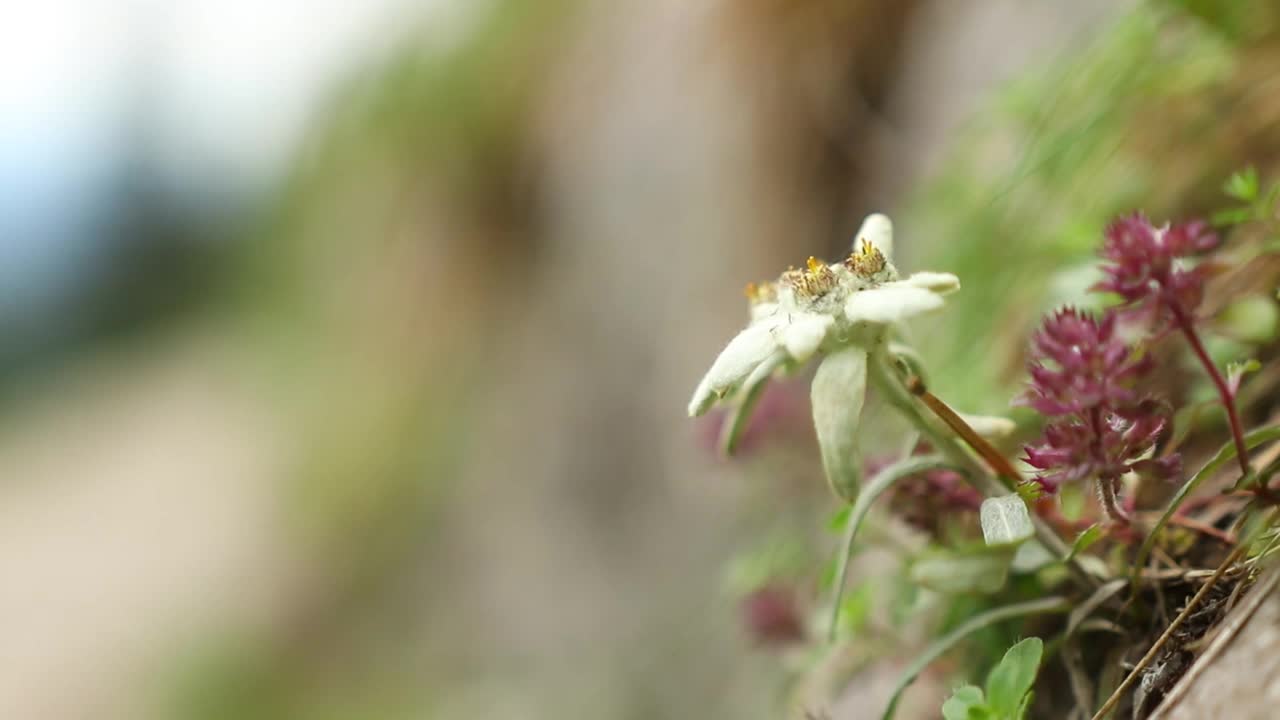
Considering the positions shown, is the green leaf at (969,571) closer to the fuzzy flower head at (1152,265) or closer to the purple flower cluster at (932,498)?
the purple flower cluster at (932,498)

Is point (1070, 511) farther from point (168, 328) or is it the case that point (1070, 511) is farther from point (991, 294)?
point (168, 328)

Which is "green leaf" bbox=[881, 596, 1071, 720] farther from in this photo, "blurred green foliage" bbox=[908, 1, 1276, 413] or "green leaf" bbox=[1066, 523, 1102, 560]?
"blurred green foliage" bbox=[908, 1, 1276, 413]

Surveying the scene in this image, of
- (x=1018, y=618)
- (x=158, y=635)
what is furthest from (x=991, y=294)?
(x=158, y=635)

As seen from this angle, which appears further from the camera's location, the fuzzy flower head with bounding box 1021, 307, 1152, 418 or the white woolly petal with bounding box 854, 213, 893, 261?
the white woolly petal with bounding box 854, 213, 893, 261

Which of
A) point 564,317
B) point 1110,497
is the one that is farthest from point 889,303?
point 564,317

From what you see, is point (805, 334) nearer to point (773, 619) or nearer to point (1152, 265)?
point (1152, 265)

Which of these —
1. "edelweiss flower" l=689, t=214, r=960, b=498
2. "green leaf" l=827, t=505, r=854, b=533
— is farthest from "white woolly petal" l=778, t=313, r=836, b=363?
"green leaf" l=827, t=505, r=854, b=533

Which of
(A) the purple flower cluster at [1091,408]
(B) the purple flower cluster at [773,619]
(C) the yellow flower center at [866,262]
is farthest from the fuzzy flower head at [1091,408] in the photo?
(B) the purple flower cluster at [773,619]
